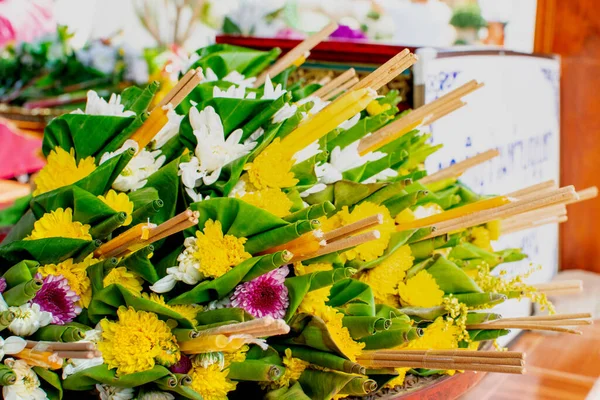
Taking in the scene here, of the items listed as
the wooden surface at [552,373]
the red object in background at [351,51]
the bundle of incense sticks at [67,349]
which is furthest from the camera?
the red object in background at [351,51]

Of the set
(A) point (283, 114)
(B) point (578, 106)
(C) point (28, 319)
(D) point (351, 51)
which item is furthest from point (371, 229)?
(B) point (578, 106)

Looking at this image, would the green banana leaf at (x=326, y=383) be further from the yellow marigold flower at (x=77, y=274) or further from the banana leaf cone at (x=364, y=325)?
the yellow marigold flower at (x=77, y=274)

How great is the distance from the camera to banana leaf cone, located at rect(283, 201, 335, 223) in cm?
73

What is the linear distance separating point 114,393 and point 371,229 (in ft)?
1.11

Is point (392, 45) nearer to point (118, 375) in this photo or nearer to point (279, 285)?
point (279, 285)

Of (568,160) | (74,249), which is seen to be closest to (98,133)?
(74,249)

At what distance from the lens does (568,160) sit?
169 cm

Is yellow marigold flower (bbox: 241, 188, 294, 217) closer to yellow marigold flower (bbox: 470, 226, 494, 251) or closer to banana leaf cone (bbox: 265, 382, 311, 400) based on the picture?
banana leaf cone (bbox: 265, 382, 311, 400)

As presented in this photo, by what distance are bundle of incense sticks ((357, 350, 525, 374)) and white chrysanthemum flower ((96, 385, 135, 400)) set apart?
Answer: 244mm

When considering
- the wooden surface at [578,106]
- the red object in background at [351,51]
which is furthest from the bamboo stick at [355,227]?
the wooden surface at [578,106]

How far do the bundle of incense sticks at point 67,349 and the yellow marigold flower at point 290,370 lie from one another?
0.21 m

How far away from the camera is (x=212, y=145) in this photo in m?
0.80

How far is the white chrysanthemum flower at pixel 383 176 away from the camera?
0.93 metres

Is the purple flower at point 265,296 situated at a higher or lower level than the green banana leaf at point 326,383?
higher
